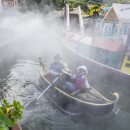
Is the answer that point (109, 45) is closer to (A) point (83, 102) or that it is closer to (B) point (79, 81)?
(B) point (79, 81)

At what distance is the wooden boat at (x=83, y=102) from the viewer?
10.3m

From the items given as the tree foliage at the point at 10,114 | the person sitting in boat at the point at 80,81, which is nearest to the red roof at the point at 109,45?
the person sitting in boat at the point at 80,81

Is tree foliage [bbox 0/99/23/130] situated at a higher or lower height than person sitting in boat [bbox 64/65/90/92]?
higher

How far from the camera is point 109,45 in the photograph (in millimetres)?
16484

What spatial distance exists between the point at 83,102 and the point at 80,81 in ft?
3.69

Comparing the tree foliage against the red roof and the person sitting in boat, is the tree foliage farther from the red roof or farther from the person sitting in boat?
the red roof

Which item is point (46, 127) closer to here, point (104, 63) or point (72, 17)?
point (104, 63)

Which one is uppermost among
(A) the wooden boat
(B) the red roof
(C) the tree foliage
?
(C) the tree foliage

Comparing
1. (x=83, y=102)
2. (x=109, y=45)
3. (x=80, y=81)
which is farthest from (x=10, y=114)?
(x=109, y=45)

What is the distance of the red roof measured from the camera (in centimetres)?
1584

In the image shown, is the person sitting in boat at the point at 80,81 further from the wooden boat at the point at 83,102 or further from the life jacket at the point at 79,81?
the wooden boat at the point at 83,102

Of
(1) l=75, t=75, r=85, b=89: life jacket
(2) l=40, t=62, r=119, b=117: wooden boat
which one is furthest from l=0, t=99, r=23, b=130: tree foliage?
(1) l=75, t=75, r=85, b=89: life jacket

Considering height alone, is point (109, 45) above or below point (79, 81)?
below

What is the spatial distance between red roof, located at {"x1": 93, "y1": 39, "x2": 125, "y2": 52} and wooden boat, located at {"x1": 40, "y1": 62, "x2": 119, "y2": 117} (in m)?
5.70
